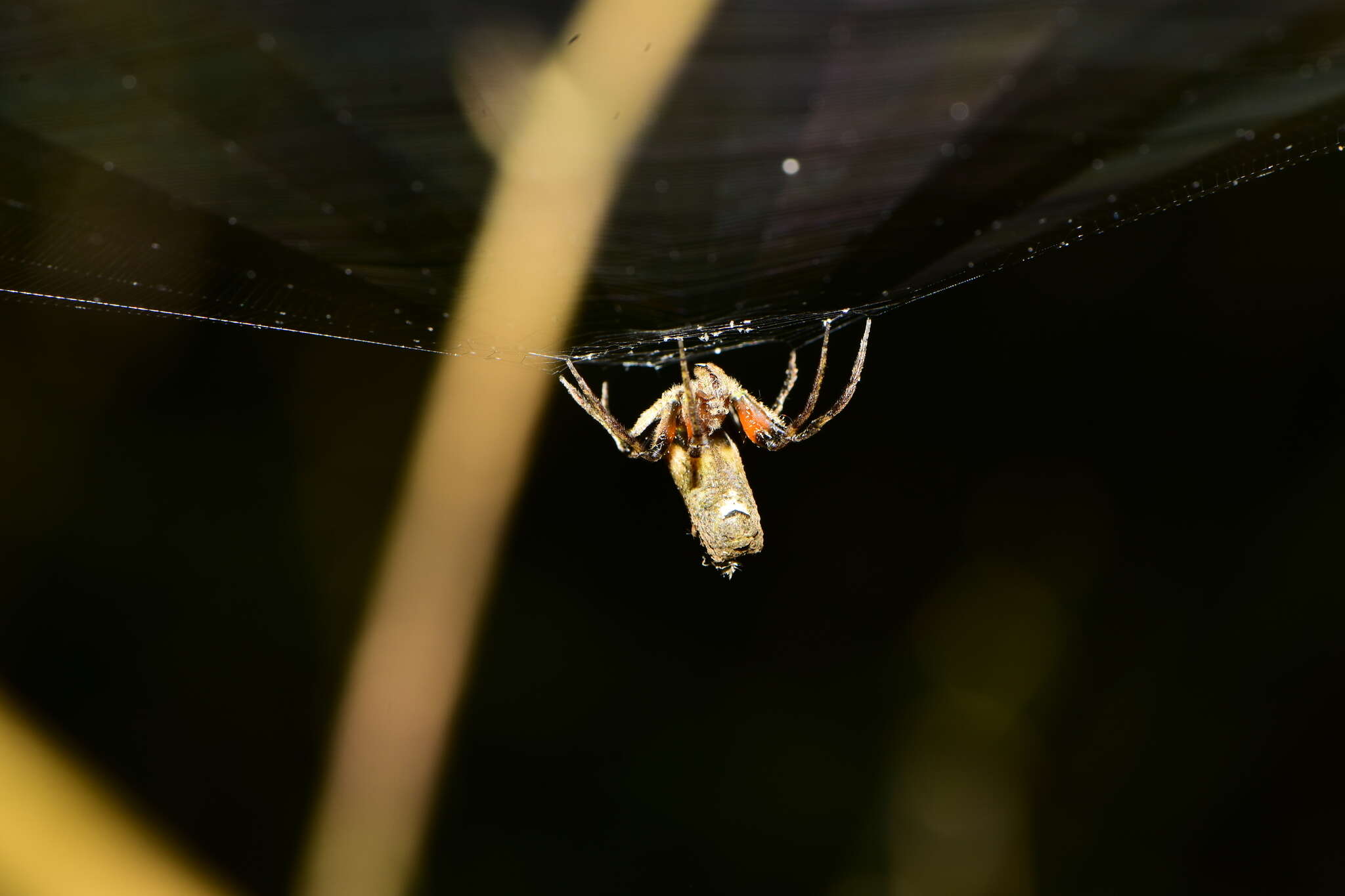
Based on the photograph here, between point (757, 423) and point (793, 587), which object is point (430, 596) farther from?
point (757, 423)

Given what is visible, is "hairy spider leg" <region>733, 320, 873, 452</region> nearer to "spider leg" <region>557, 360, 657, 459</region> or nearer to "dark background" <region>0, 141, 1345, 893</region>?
"spider leg" <region>557, 360, 657, 459</region>

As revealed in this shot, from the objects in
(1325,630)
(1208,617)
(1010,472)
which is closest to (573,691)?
(1010,472)

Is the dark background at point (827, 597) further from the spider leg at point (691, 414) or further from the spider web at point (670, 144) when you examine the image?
the spider web at point (670, 144)

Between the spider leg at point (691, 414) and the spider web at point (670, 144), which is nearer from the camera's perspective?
the spider web at point (670, 144)

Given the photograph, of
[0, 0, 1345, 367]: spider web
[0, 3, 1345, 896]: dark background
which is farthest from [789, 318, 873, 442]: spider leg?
[0, 3, 1345, 896]: dark background

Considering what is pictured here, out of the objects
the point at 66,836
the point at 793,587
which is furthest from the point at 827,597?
the point at 66,836

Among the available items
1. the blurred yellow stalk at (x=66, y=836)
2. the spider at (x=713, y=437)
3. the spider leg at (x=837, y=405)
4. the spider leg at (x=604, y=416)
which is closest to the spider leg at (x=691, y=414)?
the spider at (x=713, y=437)
